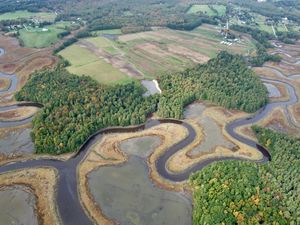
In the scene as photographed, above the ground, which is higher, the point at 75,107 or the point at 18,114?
the point at 75,107

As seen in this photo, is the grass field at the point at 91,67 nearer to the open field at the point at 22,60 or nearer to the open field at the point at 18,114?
the open field at the point at 22,60

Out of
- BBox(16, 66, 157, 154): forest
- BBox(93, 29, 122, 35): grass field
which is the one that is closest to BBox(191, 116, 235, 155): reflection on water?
BBox(16, 66, 157, 154): forest

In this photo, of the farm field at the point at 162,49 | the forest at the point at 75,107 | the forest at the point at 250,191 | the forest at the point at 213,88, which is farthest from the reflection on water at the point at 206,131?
the farm field at the point at 162,49

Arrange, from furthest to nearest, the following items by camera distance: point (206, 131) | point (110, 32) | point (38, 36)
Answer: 1. point (110, 32)
2. point (38, 36)
3. point (206, 131)

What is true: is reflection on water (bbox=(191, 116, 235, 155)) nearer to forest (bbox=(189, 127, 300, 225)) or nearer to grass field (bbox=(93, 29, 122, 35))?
forest (bbox=(189, 127, 300, 225))

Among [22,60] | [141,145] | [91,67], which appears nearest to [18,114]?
[91,67]

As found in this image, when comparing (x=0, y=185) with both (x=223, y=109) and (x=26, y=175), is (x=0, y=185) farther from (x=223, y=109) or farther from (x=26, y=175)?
(x=223, y=109)

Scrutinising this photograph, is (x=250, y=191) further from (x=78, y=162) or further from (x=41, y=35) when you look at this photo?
(x=41, y=35)
